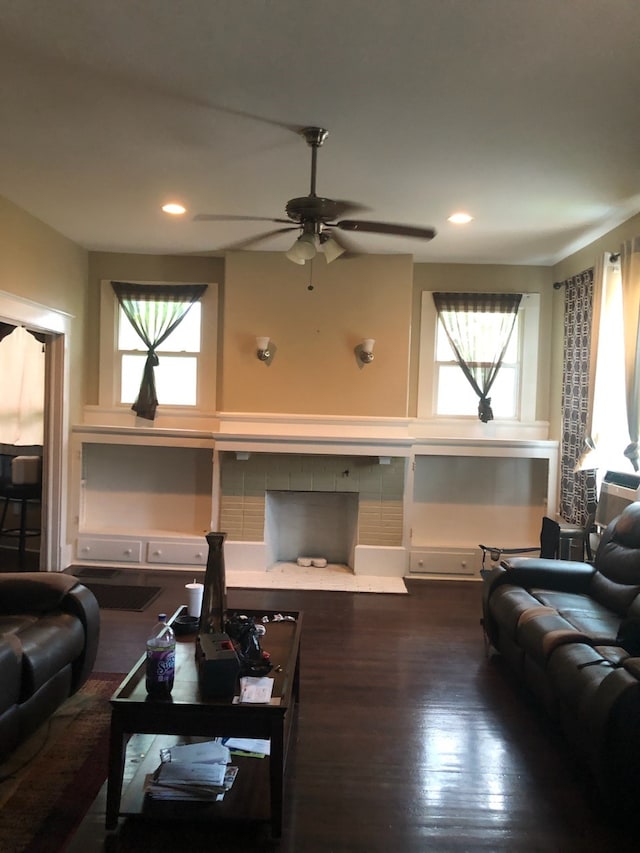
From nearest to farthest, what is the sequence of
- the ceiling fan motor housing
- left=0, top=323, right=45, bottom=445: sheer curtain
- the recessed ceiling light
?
the ceiling fan motor housing, the recessed ceiling light, left=0, top=323, right=45, bottom=445: sheer curtain

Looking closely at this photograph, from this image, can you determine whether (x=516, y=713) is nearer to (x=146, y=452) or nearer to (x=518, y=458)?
(x=518, y=458)

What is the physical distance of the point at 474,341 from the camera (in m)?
5.48

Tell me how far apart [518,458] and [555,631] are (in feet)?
9.49

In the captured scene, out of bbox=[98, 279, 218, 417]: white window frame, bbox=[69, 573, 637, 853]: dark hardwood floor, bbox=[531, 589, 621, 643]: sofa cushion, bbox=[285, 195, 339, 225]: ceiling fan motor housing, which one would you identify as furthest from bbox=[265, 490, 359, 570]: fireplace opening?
bbox=[285, 195, 339, 225]: ceiling fan motor housing

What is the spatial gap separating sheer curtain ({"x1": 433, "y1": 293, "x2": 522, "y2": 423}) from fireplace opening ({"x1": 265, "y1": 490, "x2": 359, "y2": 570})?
5.26 feet

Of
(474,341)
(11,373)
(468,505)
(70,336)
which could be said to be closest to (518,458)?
(468,505)

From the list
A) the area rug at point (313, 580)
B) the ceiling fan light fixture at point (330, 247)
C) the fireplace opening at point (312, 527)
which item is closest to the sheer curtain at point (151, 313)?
the fireplace opening at point (312, 527)

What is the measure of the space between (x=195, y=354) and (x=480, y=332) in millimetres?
2661

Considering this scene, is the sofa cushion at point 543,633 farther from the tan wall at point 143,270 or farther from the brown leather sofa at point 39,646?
the tan wall at point 143,270

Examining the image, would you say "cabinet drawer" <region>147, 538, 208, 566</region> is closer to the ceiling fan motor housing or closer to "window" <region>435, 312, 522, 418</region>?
"window" <region>435, 312, 522, 418</region>

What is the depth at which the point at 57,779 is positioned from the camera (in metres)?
2.35

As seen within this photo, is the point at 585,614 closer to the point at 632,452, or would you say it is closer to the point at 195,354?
the point at 632,452

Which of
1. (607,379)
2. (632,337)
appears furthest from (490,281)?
(632,337)

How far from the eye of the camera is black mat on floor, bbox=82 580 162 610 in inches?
173
